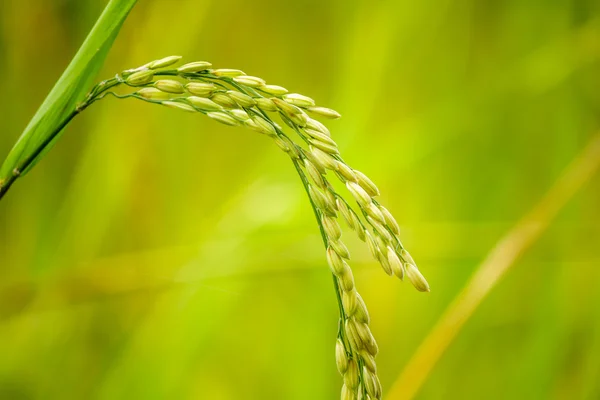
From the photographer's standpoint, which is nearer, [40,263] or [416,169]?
[40,263]

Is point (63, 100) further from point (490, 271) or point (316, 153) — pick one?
point (490, 271)

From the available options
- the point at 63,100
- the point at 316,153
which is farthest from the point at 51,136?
the point at 316,153

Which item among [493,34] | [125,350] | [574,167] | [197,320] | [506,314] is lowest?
[125,350]

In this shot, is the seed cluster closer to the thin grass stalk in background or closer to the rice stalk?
the rice stalk

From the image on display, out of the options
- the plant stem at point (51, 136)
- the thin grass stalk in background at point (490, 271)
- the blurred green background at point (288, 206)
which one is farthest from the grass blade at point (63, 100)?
the thin grass stalk in background at point (490, 271)

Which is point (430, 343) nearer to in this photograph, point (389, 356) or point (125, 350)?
point (389, 356)

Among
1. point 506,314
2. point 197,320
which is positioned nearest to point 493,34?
point 506,314

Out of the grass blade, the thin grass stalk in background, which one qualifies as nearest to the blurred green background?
the thin grass stalk in background

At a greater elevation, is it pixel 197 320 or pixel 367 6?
pixel 367 6
